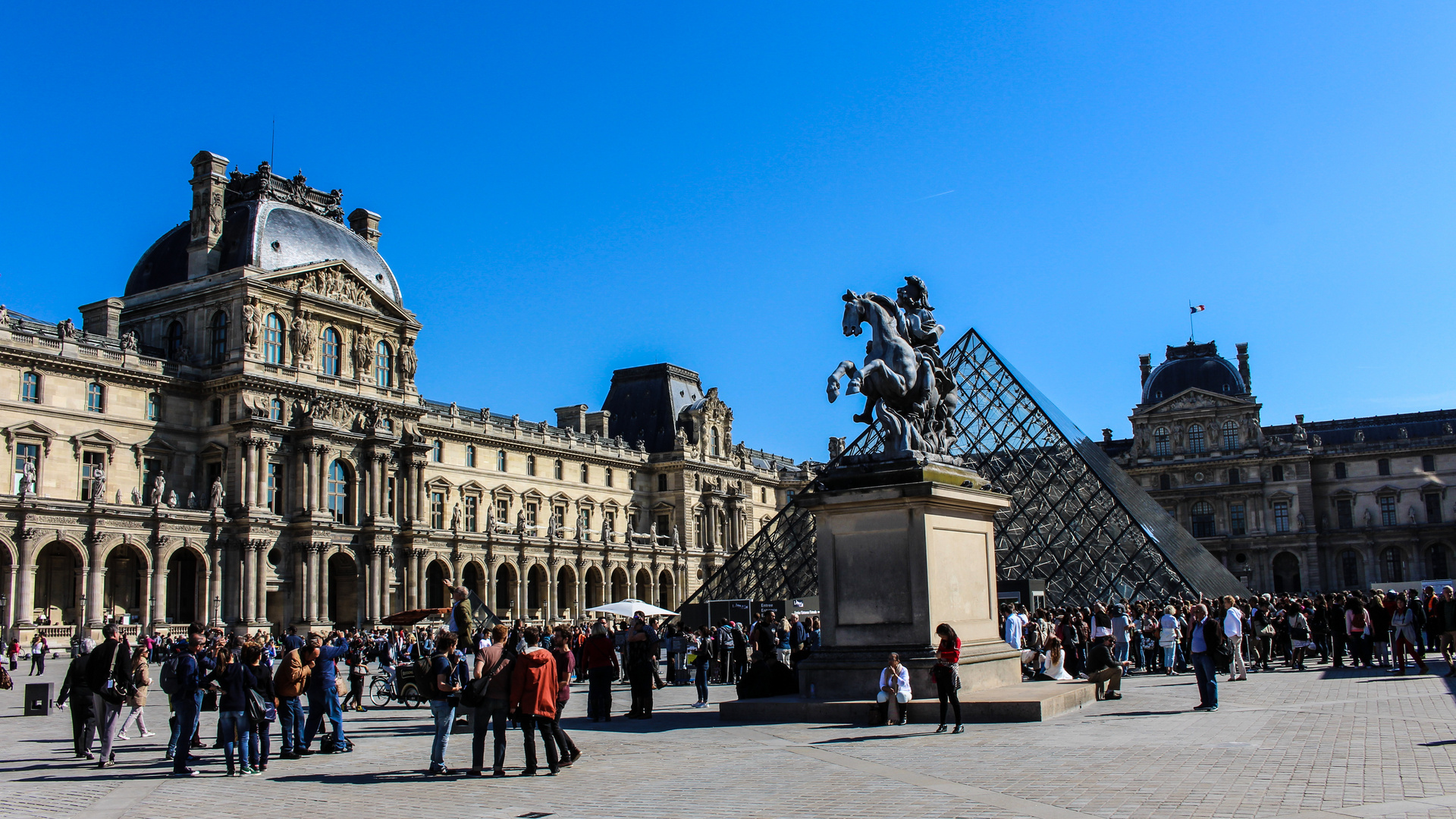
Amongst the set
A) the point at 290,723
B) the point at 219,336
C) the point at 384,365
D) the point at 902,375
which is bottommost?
the point at 290,723

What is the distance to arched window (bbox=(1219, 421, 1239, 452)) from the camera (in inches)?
2992

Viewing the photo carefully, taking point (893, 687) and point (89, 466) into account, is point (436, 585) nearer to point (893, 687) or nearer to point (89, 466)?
point (89, 466)

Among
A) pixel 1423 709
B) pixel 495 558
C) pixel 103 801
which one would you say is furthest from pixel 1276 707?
pixel 495 558

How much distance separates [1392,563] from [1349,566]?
2336 mm

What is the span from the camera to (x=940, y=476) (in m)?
12.1

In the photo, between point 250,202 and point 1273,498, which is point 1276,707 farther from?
point 1273,498

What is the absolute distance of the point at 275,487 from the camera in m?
42.7

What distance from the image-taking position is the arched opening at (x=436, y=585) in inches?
2045

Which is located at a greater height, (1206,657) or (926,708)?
(1206,657)

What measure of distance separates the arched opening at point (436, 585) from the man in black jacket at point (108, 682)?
1585 inches

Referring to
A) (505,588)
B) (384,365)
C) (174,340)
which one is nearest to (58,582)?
(174,340)

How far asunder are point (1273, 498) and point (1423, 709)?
67.7 metres

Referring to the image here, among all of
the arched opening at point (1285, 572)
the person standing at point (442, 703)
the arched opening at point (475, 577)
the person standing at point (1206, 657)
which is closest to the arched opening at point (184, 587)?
the arched opening at point (475, 577)

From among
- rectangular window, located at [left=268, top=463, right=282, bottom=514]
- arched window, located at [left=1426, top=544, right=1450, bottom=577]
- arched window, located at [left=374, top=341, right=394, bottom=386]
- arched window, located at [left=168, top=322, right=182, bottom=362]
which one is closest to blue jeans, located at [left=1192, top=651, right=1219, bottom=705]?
rectangular window, located at [left=268, top=463, right=282, bottom=514]
